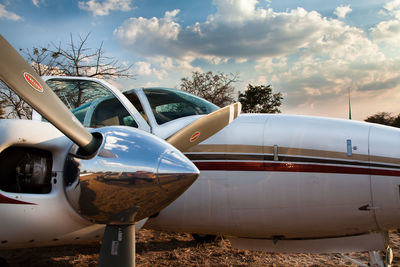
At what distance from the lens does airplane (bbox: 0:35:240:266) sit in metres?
2.38

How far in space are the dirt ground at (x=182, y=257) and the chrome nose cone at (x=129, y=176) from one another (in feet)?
9.99

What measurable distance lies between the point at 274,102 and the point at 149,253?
75.4 ft

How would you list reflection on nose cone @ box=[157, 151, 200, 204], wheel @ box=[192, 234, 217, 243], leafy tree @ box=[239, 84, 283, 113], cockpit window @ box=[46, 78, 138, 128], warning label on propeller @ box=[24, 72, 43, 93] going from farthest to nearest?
leafy tree @ box=[239, 84, 283, 113] < wheel @ box=[192, 234, 217, 243] < cockpit window @ box=[46, 78, 138, 128] < reflection on nose cone @ box=[157, 151, 200, 204] < warning label on propeller @ box=[24, 72, 43, 93]

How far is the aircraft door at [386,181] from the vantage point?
3.24m

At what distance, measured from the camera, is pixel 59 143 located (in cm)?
282

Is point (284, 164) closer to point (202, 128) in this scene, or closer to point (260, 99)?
point (202, 128)

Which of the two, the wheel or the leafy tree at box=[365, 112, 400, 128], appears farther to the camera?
the leafy tree at box=[365, 112, 400, 128]

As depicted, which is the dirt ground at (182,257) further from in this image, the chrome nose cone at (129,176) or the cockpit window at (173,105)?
the chrome nose cone at (129,176)

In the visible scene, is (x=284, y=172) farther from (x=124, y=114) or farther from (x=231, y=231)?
(x=124, y=114)

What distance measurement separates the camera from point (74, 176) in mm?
2625

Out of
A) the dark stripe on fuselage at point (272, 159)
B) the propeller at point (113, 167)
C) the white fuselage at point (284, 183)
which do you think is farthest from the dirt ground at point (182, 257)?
the propeller at point (113, 167)

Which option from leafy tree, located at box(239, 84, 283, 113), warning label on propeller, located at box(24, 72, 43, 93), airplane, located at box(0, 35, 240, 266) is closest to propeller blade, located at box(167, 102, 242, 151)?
airplane, located at box(0, 35, 240, 266)

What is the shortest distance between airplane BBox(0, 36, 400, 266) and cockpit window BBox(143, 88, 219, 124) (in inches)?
1.8

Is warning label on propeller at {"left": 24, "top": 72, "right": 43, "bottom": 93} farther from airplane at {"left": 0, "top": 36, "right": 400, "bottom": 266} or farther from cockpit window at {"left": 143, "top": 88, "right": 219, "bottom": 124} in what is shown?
cockpit window at {"left": 143, "top": 88, "right": 219, "bottom": 124}
